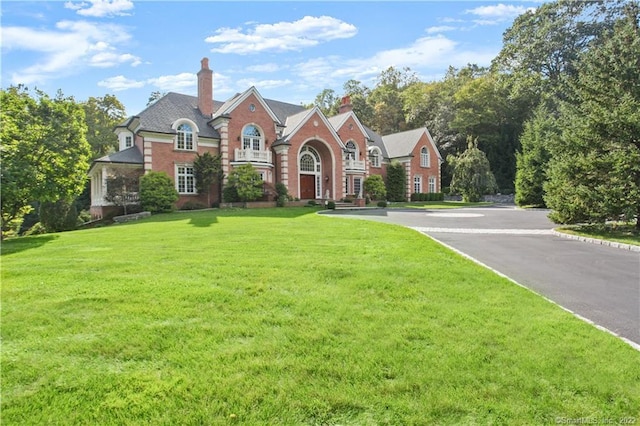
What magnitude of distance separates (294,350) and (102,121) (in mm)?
46700

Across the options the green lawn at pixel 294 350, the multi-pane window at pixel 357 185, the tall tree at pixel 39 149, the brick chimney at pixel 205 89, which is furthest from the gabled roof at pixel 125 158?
the green lawn at pixel 294 350

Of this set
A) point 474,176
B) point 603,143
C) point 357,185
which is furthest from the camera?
point 474,176

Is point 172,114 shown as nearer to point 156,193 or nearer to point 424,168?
point 156,193

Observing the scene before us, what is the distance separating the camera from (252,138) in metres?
29.1

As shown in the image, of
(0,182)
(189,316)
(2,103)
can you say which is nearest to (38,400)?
(189,316)

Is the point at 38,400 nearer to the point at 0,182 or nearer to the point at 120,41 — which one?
the point at 120,41

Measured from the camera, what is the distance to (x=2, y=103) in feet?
43.1

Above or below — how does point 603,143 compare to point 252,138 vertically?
below

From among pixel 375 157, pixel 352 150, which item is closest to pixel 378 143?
pixel 375 157

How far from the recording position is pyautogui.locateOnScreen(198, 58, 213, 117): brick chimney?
1135 inches

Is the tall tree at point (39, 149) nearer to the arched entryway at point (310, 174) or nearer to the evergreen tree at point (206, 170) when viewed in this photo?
the evergreen tree at point (206, 170)

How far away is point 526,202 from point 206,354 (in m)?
29.8

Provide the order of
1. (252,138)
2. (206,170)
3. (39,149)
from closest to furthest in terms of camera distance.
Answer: (39,149)
(206,170)
(252,138)

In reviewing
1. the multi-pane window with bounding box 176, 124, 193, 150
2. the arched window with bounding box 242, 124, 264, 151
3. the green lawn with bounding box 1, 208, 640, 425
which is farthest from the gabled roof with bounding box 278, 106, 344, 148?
the green lawn with bounding box 1, 208, 640, 425
